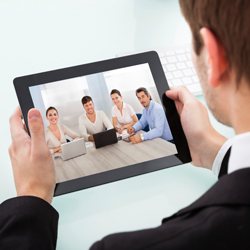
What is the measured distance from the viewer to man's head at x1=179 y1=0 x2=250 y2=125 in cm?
36

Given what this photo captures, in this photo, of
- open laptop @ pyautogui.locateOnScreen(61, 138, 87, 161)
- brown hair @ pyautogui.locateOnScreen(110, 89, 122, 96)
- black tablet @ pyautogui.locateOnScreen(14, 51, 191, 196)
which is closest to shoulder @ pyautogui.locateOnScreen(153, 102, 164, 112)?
black tablet @ pyautogui.locateOnScreen(14, 51, 191, 196)

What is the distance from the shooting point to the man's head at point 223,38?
14.1 inches

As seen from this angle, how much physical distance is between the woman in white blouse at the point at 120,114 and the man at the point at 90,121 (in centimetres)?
2

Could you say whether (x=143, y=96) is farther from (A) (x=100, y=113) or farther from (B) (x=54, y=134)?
(B) (x=54, y=134)

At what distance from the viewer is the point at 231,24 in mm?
365

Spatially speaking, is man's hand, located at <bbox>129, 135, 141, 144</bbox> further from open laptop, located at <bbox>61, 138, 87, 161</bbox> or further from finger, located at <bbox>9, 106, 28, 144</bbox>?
finger, located at <bbox>9, 106, 28, 144</bbox>

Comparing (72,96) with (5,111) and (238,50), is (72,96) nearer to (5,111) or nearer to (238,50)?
(5,111)

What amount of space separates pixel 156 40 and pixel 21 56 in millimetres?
513

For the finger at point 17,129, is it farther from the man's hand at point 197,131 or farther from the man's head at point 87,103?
the man's hand at point 197,131

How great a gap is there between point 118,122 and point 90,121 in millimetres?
75

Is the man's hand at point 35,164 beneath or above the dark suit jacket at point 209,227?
above

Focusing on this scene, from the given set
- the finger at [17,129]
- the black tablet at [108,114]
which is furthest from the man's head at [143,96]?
the finger at [17,129]

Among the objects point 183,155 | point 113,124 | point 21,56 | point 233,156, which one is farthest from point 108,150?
point 21,56

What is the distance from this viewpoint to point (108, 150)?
651 mm
